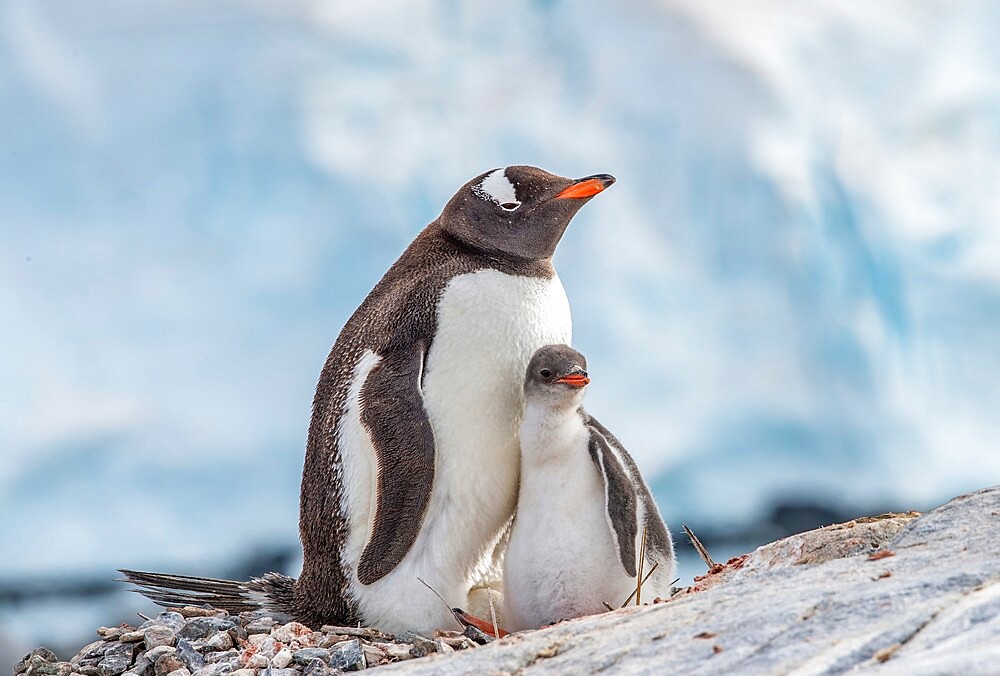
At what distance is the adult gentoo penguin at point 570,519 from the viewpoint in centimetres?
424

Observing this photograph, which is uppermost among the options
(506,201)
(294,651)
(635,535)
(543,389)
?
(506,201)

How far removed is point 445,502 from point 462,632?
0.54 meters

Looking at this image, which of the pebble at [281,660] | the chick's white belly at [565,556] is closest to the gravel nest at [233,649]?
the pebble at [281,660]

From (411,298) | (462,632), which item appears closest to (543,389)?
(411,298)

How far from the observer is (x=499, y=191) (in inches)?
191

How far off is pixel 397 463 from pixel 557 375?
763 mm

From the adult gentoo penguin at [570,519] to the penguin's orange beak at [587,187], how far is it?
750 millimetres

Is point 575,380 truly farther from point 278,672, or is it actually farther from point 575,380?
point 278,672

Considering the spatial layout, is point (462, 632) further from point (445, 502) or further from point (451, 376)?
point (451, 376)

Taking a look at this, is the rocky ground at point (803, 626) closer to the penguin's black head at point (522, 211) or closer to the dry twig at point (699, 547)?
the dry twig at point (699, 547)

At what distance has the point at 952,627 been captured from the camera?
229cm

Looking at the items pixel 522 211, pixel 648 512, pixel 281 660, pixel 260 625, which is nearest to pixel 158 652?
pixel 260 625

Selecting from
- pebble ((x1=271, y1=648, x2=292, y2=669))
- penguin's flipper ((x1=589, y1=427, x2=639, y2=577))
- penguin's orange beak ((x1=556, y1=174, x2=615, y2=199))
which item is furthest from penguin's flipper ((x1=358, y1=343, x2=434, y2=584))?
penguin's orange beak ((x1=556, y1=174, x2=615, y2=199))

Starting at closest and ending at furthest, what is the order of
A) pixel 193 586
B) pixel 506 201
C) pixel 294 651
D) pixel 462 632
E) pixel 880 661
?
pixel 880 661
pixel 294 651
pixel 462 632
pixel 506 201
pixel 193 586
